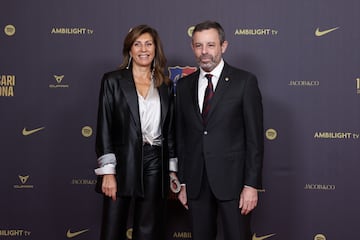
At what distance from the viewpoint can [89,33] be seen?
303cm

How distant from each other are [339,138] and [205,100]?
3.89 feet

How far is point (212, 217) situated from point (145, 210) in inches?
13.4

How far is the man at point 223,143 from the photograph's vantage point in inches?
83.7

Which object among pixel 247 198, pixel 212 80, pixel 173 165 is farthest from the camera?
pixel 173 165

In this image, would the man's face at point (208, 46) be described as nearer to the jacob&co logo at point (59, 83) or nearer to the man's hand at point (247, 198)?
the man's hand at point (247, 198)

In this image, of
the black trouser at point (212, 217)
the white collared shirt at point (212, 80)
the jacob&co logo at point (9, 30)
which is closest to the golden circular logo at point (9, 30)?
the jacob&co logo at point (9, 30)

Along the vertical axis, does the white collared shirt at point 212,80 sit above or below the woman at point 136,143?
above

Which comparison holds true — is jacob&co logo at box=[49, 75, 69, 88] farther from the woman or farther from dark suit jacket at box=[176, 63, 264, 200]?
dark suit jacket at box=[176, 63, 264, 200]

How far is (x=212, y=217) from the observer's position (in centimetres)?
224

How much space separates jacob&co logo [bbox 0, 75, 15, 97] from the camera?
3.06 m

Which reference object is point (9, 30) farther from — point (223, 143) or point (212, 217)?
point (212, 217)

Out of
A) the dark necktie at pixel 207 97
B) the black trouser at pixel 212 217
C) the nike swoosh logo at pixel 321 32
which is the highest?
the nike swoosh logo at pixel 321 32

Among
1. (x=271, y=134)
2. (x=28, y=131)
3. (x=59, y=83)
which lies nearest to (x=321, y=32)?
(x=271, y=134)

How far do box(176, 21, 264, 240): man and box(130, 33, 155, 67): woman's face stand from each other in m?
0.26
